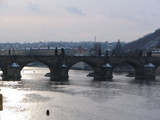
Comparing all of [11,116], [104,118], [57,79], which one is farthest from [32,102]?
[57,79]

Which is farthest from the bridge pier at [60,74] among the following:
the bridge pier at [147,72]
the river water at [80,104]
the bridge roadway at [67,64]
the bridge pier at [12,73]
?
the river water at [80,104]

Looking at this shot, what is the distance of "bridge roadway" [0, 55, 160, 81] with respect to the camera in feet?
283

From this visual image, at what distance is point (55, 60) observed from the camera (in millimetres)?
91000

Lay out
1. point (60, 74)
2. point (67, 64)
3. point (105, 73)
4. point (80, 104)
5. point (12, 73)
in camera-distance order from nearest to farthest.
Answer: point (80, 104)
point (12, 73)
point (60, 74)
point (67, 64)
point (105, 73)

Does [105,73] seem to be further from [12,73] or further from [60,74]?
[12,73]

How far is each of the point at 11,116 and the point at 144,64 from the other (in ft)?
219

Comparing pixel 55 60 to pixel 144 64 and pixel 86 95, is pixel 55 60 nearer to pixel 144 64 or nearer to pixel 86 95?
pixel 144 64

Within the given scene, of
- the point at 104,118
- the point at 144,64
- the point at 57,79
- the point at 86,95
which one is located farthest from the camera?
the point at 144,64

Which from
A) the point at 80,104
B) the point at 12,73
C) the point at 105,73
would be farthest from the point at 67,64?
the point at 80,104

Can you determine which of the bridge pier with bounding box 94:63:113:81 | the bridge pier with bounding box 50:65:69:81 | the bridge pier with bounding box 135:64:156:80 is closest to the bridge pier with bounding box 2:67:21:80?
the bridge pier with bounding box 50:65:69:81

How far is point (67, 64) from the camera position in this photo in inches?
3634

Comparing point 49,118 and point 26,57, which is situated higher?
point 26,57

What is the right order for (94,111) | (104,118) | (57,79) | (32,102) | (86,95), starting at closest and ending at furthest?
(104,118), (94,111), (32,102), (86,95), (57,79)

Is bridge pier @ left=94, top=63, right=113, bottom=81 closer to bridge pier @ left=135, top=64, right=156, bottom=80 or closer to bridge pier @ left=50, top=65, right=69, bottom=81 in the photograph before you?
bridge pier @ left=50, top=65, right=69, bottom=81
